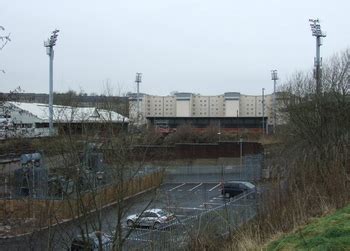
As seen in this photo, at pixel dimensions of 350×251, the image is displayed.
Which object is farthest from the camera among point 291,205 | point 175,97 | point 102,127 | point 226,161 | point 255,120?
point 175,97

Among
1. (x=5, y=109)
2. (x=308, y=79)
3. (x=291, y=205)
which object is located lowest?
(x=291, y=205)

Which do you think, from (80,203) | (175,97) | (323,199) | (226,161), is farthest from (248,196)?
(175,97)

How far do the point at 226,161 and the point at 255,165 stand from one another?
19362 mm

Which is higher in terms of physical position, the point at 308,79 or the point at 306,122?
the point at 308,79

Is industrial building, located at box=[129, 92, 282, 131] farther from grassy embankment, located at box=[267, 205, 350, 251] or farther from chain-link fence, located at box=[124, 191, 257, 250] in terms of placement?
grassy embankment, located at box=[267, 205, 350, 251]

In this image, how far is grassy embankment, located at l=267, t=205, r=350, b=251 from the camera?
628 cm

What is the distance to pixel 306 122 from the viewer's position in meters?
26.9

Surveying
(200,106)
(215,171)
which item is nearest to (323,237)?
(215,171)

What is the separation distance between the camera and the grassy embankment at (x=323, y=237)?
6.28 metres

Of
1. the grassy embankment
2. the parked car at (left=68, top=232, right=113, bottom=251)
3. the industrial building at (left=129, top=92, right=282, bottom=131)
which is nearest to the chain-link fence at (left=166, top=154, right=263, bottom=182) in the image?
the parked car at (left=68, top=232, right=113, bottom=251)

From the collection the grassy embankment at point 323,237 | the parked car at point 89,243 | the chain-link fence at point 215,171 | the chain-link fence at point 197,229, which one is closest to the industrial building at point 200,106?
the chain-link fence at point 215,171

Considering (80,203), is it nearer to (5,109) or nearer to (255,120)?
(5,109)

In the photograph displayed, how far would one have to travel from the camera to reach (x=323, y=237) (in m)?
6.73

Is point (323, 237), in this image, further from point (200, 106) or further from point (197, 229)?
point (200, 106)
